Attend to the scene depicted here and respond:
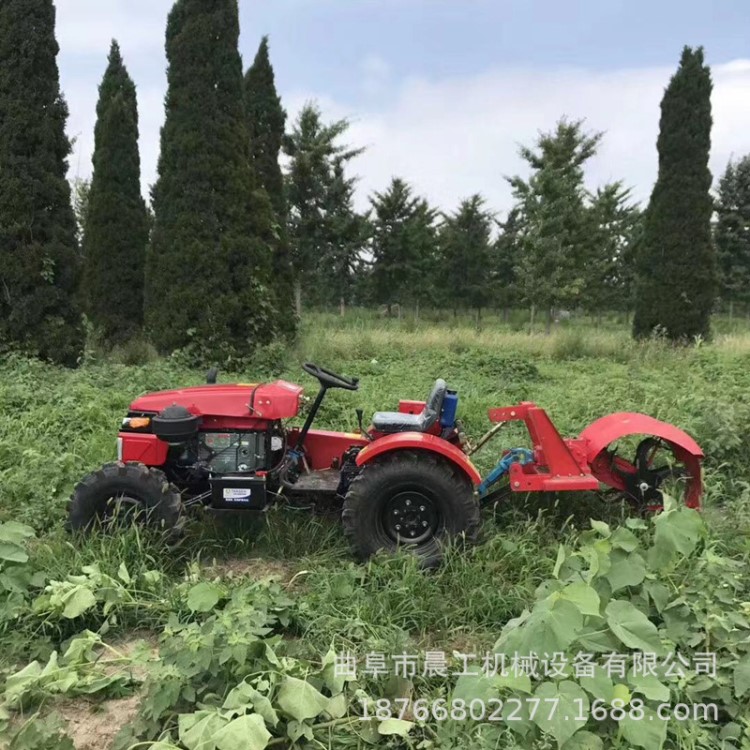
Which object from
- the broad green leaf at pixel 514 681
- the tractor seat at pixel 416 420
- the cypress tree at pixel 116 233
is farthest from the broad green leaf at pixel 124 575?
the cypress tree at pixel 116 233

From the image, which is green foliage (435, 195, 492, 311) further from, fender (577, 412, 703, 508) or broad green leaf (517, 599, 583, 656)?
broad green leaf (517, 599, 583, 656)

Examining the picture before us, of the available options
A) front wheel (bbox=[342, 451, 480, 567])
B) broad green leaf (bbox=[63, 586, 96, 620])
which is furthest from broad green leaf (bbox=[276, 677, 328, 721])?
front wheel (bbox=[342, 451, 480, 567])

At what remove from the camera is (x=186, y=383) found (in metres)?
7.04

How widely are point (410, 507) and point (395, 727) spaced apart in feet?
4.45

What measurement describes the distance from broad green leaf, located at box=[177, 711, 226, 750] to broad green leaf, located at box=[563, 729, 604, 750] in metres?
1.04

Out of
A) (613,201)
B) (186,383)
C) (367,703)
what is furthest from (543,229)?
(367,703)

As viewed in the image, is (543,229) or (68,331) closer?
(68,331)

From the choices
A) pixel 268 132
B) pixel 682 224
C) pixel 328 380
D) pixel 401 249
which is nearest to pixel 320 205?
pixel 401 249

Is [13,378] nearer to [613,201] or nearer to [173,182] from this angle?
[173,182]

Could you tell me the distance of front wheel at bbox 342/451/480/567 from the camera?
3.17m

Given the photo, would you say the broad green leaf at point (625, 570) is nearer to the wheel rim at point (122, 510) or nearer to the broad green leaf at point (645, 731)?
the broad green leaf at point (645, 731)

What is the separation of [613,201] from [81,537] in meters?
24.6

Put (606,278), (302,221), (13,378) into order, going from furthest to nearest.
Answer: (606,278) < (302,221) < (13,378)

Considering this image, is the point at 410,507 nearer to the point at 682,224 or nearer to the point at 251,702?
the point at 251,702
